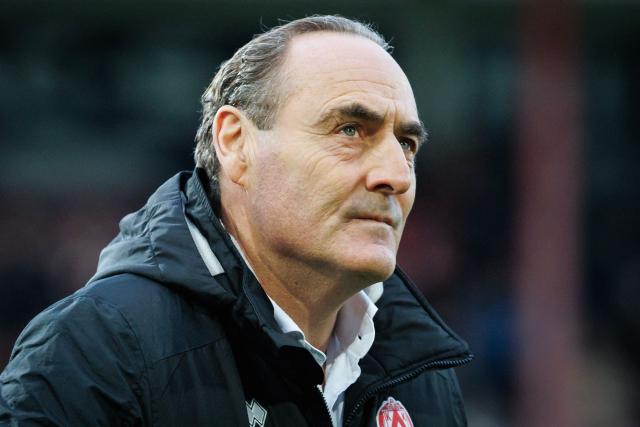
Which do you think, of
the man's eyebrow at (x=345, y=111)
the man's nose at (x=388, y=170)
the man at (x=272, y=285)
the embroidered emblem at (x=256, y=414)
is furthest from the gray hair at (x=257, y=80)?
the embroidered emblem at (x=256, y=414)

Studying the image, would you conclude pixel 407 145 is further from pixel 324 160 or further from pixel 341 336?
pixel 341 336

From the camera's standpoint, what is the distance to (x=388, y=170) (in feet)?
6.94

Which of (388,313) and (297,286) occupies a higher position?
(297,286)

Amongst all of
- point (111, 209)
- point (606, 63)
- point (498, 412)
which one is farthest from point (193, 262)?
point (606, 63)

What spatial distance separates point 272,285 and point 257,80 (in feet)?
1.46

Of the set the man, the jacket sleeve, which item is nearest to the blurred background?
the man

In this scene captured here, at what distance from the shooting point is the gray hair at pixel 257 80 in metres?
2.22

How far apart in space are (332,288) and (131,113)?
6.21 m

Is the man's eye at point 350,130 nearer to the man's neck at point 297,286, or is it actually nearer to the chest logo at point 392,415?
the man's neck at point 297,286

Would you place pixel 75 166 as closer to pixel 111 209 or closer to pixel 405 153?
pixel 111 209

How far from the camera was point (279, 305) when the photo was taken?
2.21 m

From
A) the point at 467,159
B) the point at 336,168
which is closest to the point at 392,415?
the point at 336,168

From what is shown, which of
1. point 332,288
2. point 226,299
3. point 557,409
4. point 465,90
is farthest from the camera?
point 465,90

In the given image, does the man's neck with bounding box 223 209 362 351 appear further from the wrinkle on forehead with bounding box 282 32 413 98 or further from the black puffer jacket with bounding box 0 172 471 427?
the wrinkle on forehead with bounding box 282 32 413 98
